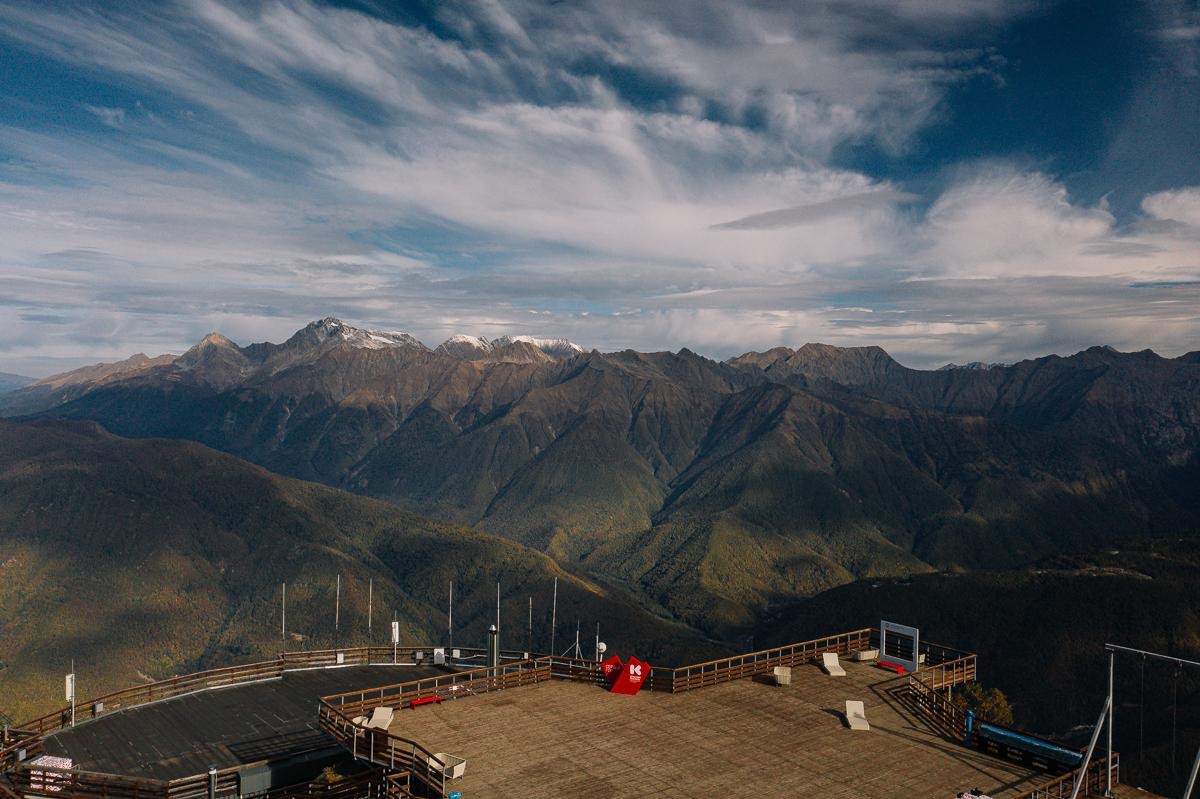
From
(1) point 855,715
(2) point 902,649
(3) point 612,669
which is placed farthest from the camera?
(2) point 902,649

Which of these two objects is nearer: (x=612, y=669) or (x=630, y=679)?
(x=630, y=679)


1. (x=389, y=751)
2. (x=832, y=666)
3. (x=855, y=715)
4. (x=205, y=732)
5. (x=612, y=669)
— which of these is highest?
(x=389, y=751)

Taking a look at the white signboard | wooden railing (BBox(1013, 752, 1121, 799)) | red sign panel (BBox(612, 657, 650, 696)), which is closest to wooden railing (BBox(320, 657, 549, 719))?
red sign panel (BBox(612, 657, 650, 696))

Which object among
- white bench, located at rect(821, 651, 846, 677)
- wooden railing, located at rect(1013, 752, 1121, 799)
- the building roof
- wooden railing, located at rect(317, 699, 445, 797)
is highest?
wooden railing, located at rect(317, 699, 445, 797)

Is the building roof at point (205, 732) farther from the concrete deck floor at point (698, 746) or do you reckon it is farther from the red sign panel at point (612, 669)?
the red sign panel at point (612, 669)

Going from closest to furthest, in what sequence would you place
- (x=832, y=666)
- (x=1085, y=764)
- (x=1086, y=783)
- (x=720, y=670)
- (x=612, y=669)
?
(x=1085, y=764) < (x=1086, y=783) < (x=612, y=669) < (x=720, y=670) < (x=832, y=666)

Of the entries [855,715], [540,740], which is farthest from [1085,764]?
[540,740]

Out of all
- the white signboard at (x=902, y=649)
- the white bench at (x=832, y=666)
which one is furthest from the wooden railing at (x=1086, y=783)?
the white bench at (x=832, y=666)

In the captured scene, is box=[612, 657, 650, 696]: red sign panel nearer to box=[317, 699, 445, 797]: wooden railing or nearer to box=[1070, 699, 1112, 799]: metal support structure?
box=[317, 699, 445, 797]: wooden railing

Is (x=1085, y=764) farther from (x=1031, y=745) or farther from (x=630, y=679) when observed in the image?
(x=630, y=679)
